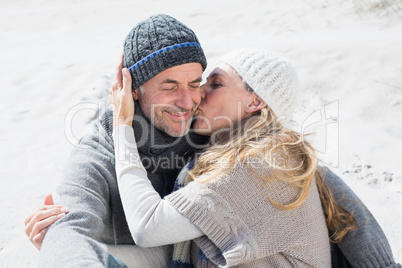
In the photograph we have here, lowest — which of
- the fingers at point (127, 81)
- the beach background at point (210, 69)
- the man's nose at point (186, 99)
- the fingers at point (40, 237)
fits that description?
the beach background at point (210, 69)

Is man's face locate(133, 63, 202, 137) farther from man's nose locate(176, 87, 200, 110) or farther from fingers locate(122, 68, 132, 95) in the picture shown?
fingers locate(122, 68, 132, 95)

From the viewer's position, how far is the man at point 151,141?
2.20m

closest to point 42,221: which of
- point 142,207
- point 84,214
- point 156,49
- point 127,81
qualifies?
point 84,214

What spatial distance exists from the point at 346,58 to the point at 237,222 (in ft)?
11.3

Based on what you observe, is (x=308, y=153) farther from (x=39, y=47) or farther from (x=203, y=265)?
(x=39, y=47)

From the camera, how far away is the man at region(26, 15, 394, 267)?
7.23 ft

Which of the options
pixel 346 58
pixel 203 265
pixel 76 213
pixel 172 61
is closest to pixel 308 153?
pixel 203 265

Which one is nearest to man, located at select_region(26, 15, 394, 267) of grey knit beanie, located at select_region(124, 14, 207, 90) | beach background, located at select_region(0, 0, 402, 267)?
grey knit beanie, located at select_region(124, 14, 207, 90)

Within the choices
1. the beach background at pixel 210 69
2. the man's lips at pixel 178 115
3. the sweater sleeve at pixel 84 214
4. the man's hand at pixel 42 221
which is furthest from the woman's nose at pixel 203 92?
the beach background at pixel 210 69

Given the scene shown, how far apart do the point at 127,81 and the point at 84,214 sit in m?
0.74

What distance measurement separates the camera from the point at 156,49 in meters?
2.42

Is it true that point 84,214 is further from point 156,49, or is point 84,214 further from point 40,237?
point 156,49

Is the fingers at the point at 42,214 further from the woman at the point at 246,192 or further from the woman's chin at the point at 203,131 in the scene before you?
the woman's chin at the point at 203,131

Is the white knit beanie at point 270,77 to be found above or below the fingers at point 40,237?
above
